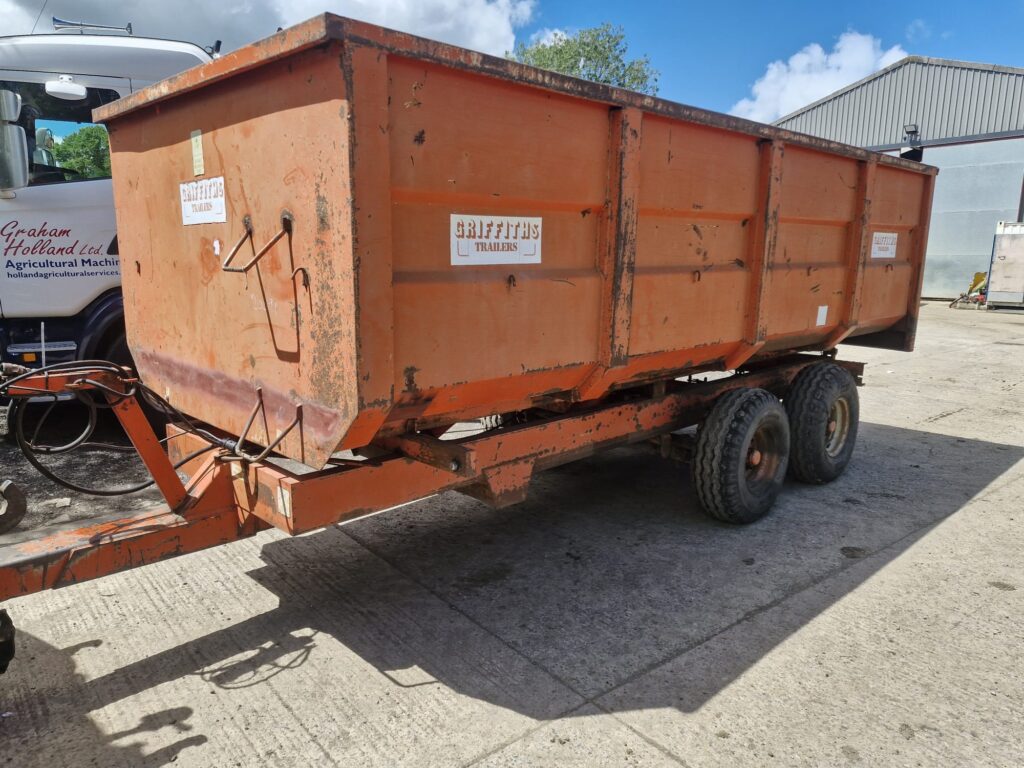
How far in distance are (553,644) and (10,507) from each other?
2.15 m

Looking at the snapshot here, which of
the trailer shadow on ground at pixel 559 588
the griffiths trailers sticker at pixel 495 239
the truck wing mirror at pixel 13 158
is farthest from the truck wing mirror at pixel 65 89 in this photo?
the griffiths trailers sticker at pixel 495 239

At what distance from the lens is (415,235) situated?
2.60m

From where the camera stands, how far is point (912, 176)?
565 cm

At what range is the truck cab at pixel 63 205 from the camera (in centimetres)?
505

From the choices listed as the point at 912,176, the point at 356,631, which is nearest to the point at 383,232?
the point at 356,631

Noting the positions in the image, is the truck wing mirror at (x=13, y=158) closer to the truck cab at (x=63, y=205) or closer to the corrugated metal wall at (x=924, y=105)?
the truck cab at (x=63, y=205)

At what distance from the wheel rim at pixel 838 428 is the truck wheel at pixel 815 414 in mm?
63

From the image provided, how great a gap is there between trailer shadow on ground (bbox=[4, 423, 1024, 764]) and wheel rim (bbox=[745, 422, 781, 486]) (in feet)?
0.92

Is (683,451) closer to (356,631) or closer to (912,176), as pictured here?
(356,631)

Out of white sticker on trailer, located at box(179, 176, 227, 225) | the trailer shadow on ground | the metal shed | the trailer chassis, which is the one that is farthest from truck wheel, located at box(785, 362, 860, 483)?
the metal shed

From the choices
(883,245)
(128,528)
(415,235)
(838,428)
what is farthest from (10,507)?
(883,245)

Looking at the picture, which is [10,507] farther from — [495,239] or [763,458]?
[763,458]

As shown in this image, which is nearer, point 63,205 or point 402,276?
point 402,276

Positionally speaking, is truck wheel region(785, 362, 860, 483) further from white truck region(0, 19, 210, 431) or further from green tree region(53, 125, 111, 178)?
green tree region(53, 125, 111, 178)
